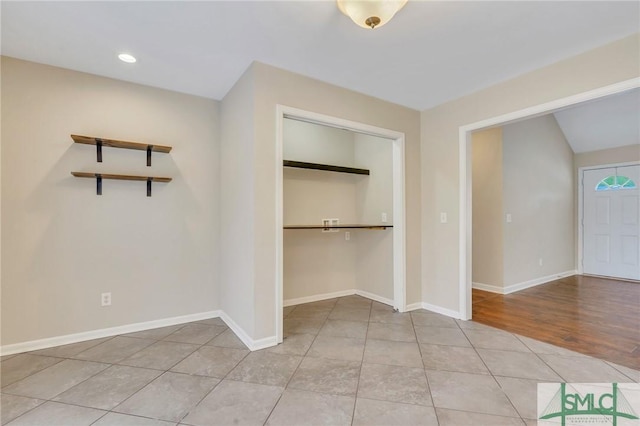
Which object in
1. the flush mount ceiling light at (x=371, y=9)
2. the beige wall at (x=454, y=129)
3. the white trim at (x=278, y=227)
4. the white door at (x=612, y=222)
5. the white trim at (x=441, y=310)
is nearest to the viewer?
the flush mount ceiling light at (x=371, y=9)

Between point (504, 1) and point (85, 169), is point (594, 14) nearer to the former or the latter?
point (504, 1)

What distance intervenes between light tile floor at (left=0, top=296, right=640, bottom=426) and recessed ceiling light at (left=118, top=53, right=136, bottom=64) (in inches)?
98.3

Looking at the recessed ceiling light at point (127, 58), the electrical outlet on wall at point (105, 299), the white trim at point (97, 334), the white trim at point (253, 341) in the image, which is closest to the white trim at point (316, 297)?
the white trim at point (97, 334)

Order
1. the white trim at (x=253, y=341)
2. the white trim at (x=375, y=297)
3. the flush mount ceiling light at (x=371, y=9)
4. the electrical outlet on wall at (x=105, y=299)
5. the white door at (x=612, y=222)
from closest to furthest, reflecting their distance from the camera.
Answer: the flush mount ceiling light at (x=371, y=9), the white trim at (x=253, y=341), the electrical outlet on wall at (x=105, y=299), the white trim at (x=375, y=297), the white door at (x=612, y=222)

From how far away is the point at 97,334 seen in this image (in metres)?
2.75

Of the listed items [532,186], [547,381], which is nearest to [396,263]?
[547,381]

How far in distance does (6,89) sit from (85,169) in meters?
0.82

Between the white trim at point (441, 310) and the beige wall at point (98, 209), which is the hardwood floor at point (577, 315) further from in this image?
the beige wall at point (98, 209)

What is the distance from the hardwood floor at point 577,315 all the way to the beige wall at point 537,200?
46cm

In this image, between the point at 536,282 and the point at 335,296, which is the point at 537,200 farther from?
the point at 335,296

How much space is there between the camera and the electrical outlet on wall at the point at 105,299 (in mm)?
2779

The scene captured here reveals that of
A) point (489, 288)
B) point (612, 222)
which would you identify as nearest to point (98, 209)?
point (489, 288)

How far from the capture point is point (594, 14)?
196 centimetres

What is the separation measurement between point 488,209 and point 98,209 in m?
5.02
